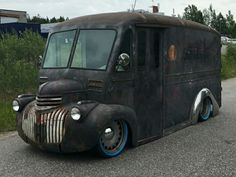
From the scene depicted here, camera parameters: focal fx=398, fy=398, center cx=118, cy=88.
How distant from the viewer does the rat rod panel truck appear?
5.58 meters

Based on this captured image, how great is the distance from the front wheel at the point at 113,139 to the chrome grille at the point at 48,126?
60cm

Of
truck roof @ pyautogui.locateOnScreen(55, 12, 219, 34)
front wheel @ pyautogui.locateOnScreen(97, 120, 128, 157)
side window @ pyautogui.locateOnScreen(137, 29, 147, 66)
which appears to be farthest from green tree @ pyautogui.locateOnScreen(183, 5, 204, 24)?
front wheel @ pyautogui.locateOnScreen(97, 120, 128, 157)

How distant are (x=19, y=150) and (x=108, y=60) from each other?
2.11 metres

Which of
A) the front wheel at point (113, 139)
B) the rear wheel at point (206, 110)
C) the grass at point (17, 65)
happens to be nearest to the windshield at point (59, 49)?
the front wheel at point (113, 139)

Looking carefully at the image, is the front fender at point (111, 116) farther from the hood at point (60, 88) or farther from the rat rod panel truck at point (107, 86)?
the hood at point (60, 88)

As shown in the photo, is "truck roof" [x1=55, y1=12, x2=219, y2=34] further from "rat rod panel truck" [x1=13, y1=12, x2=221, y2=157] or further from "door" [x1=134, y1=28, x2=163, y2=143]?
"door" [x1=134, y1=28, x2=163, y2=143]

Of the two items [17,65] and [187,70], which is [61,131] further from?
[17,65]

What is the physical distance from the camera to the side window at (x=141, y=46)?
631cm

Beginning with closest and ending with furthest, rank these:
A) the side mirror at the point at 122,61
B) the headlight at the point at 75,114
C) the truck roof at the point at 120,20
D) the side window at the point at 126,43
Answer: the headlight at the point at 75,114 → the side mirror at the point at 122,61 → the side window at the point at 126,43 → the truck roof at the point at 120,20

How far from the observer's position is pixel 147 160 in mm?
5746

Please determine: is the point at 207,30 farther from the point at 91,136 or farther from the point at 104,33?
the point at 91,136

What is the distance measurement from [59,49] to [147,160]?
236cm

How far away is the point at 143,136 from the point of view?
255 inches

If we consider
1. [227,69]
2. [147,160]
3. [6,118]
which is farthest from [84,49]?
[227,69]
